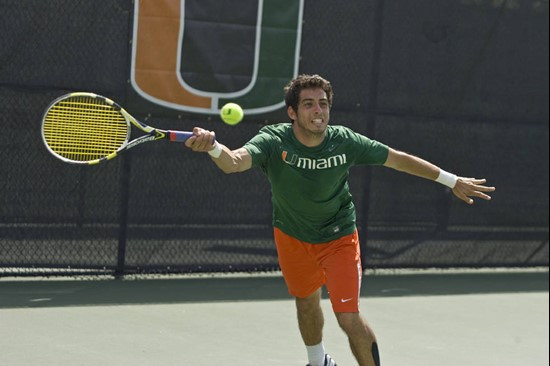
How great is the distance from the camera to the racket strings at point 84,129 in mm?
5258

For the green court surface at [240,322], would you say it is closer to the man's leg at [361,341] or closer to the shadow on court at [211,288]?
the shadow on court at [211,288]

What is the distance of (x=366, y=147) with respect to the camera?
4.97 meters

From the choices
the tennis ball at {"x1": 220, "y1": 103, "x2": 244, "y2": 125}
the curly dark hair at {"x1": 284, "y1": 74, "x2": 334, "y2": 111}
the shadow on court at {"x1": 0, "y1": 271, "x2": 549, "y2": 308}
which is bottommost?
the shadow on court at {"x1": 0, "y1": 271, "x2": 549, "y2": 308}

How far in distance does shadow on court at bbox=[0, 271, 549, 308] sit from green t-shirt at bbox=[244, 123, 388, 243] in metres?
2.17

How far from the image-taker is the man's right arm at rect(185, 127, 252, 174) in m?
4.19

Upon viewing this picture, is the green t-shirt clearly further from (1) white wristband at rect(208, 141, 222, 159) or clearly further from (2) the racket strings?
(2) the racket strings

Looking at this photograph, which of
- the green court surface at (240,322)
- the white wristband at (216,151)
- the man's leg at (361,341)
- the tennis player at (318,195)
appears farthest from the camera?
the green court surface at (240,322)

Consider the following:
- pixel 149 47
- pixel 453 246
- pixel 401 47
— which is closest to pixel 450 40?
pixel 401 47

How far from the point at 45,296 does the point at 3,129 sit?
45.5 inches

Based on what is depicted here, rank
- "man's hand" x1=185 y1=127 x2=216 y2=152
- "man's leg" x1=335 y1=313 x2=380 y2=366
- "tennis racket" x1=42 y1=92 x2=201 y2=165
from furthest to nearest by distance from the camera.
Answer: "tennis racket" x1=42 y1=92 x2=201 y2=165 → "man's leg" x1=335 y1=313 x2=380 y2=366 → "man's hand" x1=185 y1=127 x2=216 y2=152

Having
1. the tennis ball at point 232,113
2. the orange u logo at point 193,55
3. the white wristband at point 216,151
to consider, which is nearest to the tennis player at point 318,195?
the tennis ball at point 232,113

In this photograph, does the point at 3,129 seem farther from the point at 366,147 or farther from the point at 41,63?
the point at 366,147

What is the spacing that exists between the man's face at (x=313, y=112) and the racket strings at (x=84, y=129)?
3.25 feet

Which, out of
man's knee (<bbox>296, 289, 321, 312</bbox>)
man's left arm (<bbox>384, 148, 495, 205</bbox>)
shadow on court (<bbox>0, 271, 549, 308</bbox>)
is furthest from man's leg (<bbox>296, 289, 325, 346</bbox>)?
shadow on court (<bbox>0, 271, 549, 308</bbox>)
